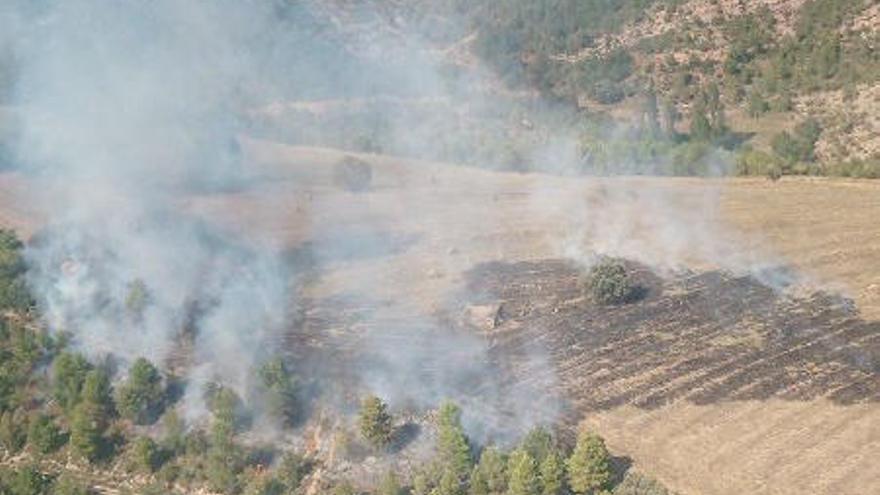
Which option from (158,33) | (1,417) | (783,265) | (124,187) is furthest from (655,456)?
(158,33)

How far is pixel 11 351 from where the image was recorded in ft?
139

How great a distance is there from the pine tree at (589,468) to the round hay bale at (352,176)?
34.1 meters

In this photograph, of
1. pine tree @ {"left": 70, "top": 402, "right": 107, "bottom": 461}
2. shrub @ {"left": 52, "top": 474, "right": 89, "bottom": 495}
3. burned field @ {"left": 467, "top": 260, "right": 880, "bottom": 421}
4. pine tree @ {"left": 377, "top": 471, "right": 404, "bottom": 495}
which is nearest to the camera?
pine tree @ {"left": 377, "top": 471, "right": 404, "bottom": 495}

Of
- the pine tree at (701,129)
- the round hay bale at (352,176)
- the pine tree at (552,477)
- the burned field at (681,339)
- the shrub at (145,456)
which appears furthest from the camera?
the pine tree at (701,129)

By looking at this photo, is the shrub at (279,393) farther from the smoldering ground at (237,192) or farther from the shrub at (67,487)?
the shrub at (67,487)

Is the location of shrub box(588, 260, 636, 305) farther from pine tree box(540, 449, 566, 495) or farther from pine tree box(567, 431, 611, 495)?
pine tree box(540, 449, 566, 495)

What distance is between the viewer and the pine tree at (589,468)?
3297cm

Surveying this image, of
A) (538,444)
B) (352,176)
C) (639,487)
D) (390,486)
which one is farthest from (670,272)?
(352,176)

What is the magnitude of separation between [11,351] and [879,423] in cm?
3114

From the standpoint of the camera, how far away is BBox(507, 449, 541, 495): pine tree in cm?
3253

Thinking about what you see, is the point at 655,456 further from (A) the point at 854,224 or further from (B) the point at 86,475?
(A) the point at 854,224

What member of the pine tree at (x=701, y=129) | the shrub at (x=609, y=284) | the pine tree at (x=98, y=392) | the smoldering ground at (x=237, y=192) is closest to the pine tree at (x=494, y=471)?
the smoldering ground at (x=237, y=192)

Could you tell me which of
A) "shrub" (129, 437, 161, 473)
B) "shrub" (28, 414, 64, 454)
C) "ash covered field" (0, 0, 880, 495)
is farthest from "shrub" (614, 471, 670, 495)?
"shrub" (28, 414, 64, 454)

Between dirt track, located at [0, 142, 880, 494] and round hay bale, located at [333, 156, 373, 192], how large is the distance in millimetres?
956
